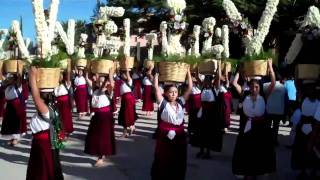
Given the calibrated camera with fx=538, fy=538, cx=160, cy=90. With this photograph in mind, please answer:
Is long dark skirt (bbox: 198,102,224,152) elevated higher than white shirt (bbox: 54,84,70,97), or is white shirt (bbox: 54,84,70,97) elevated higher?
white shirt (bbox: 54,84,70,97)

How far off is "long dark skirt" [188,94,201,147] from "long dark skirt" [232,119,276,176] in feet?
8.97

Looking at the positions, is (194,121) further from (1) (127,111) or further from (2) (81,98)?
(2) (81,98)

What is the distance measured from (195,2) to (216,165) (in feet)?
68.1

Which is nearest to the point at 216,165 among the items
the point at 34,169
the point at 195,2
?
the point at 34,169

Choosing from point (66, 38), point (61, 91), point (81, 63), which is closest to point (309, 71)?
point (61, 91)

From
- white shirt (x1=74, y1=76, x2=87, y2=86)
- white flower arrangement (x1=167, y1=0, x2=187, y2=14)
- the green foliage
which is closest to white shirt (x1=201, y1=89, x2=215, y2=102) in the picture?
the green foliage

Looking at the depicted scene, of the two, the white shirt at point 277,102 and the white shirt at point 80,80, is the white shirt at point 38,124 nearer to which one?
the white shirt at point 277,102

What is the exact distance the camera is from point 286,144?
12195 mm

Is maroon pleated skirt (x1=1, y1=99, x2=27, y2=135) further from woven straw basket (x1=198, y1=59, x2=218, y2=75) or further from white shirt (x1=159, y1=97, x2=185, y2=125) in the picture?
white shirt (x1=159, y1=97, x2=185, y2=125)

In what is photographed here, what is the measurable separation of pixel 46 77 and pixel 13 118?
516 cm

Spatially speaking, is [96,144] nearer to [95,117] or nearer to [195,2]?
[95,117]

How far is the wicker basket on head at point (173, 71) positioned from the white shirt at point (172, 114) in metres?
0.36

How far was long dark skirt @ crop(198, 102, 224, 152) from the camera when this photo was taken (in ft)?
34.7

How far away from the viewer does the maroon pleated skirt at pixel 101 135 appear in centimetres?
976
